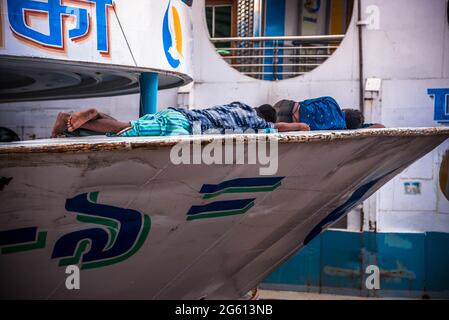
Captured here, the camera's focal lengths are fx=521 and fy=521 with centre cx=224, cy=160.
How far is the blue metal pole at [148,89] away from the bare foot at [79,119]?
243 centimetres

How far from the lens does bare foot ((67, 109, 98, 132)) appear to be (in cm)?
441

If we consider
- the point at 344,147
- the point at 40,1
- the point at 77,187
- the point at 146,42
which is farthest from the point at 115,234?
the point at 146,42

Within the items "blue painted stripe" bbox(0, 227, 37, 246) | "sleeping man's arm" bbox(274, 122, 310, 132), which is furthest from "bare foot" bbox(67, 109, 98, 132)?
"sleeping man's arm" bbox(274, 122, 310, 132)

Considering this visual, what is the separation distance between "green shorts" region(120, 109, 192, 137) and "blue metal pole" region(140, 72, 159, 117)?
2.96 metres

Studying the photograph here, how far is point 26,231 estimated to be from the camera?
3389 millimetres

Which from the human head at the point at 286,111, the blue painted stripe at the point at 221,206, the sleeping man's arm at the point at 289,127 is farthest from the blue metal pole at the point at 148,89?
the blue painted stripe at the point at 221,206

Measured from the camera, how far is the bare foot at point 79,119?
4414 mm

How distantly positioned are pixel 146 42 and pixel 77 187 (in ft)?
11.3

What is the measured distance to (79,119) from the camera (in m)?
4.44

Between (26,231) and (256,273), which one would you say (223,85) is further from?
(26,231)

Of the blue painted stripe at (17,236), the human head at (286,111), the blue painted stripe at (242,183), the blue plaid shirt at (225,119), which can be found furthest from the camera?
the human head at (286,111)

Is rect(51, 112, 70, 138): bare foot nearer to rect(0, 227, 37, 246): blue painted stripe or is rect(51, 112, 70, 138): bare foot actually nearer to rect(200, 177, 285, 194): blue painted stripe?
rect(0, 227, 37, 246): blue painted stripe

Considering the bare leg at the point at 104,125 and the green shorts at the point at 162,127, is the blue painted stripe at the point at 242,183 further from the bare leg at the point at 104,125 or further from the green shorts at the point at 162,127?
the bare leg at the point at 104,125

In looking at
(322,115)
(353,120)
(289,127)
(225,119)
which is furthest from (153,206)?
(353,120)
